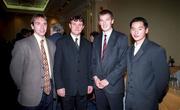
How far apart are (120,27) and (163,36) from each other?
53.6 inches

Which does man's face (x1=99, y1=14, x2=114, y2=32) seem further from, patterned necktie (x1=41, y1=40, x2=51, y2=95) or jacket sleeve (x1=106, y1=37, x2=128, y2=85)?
patterned necktie (x1=41, y1=40, x2=51, y2=95)

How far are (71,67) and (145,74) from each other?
0.98m

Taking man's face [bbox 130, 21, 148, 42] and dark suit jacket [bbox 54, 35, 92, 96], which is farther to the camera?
dark suit jacket [bbox 54, 35, 92, 96]

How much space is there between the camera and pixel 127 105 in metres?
2.52

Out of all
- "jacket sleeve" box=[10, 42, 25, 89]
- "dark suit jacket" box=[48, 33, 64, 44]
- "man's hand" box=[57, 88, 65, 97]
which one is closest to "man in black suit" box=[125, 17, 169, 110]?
"man's hand" box=[57, 88, 65, 97]

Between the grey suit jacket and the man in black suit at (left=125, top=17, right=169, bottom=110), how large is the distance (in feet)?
3.50

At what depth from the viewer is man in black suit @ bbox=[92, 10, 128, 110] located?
Answer: 2.76m

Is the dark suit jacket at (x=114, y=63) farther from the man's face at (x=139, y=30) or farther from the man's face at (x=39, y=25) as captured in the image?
the man's face at (x=39, y=25)

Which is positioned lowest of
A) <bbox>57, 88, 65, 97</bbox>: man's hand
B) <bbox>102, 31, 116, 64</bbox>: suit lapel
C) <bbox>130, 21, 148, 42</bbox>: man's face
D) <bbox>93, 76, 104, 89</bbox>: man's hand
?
<bbox>57, 88, 65, 97</bbox>: man's hand

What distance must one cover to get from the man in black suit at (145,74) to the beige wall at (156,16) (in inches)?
157

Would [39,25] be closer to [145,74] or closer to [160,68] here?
[145,74]

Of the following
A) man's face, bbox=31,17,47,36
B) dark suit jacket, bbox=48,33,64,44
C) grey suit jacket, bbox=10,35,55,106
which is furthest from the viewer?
dark suit jacket, bbox=48,33,64,44

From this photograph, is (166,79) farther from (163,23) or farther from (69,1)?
(69,1)

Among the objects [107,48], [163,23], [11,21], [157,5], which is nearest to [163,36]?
[163,23]
